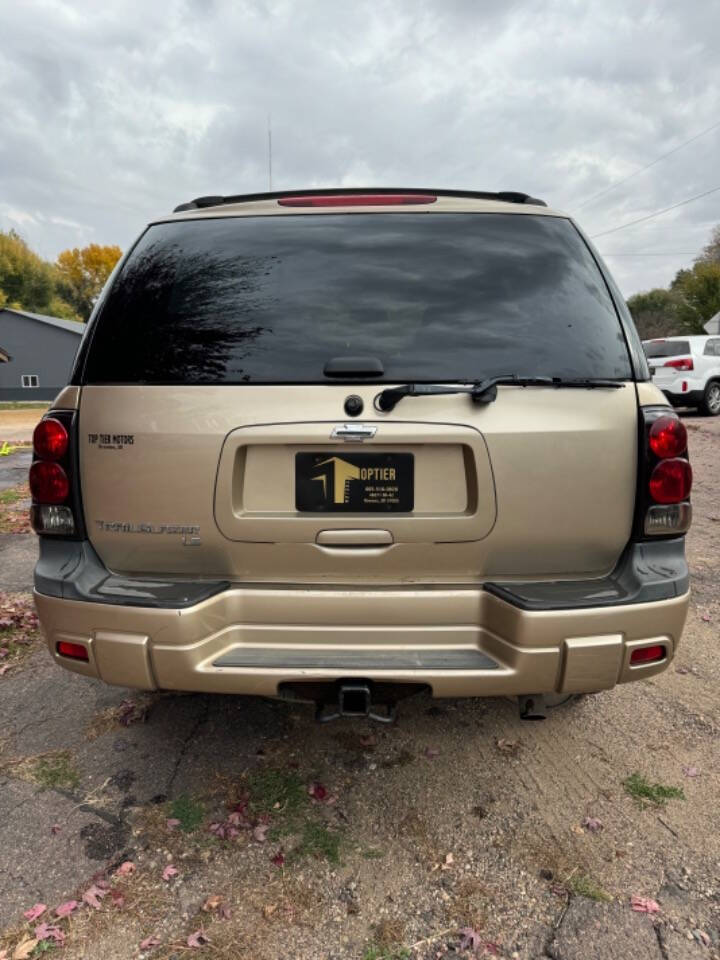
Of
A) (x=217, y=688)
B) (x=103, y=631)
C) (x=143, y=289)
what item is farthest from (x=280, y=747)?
(x=143, y=289)

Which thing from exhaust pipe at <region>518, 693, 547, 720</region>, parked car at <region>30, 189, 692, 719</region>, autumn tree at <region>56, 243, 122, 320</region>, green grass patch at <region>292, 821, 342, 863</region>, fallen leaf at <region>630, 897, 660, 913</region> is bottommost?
green grass patch at <region>292, 821, 342, 863</region>

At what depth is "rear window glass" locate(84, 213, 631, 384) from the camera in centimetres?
210

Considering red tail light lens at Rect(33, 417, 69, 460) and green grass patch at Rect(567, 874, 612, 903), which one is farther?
red tail light lens at Rect(33, 417, 69, 460)

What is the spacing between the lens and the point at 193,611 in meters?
2.00

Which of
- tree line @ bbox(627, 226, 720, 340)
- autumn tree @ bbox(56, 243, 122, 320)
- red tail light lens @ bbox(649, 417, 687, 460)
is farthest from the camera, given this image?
autumn tree @ bbox(56, 243, 122, 320)

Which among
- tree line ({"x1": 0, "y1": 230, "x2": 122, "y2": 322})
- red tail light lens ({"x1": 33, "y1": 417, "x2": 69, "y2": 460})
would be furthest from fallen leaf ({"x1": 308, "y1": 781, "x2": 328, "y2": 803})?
tree line ({"x1": 0, "y1": 230, "x2": 122, "y2": 322})

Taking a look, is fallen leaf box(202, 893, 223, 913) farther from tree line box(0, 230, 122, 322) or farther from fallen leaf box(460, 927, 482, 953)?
tree line box(0, 230, 122, 322)

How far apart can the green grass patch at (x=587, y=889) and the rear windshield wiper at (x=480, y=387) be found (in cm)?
153

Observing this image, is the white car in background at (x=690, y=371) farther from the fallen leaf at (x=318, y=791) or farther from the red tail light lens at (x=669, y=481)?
the fallen leaf at (x=318, y=791)

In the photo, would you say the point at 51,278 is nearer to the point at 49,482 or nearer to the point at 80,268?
the point at 80,268

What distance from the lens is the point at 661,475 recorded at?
82.4 inches

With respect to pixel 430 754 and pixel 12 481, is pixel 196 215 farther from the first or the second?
pixel 12 481

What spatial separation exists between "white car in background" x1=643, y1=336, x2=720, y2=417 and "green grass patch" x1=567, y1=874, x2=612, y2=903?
543 inches

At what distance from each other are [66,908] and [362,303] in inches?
81.7
